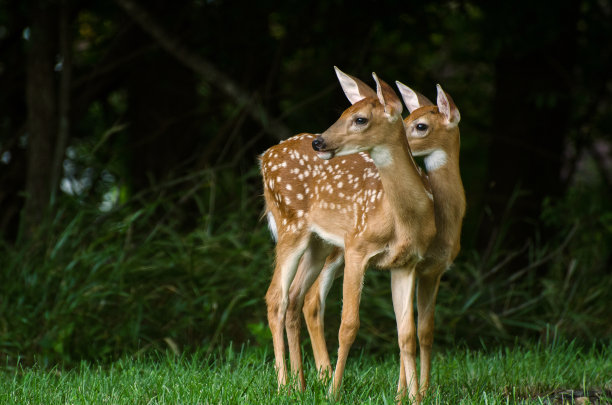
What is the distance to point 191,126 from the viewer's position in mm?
9734

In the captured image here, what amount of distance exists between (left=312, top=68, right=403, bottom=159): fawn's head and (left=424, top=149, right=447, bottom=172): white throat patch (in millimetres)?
422

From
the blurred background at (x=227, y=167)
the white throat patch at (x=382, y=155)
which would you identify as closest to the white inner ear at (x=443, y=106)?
the white throat patch at (x=382, y=155)

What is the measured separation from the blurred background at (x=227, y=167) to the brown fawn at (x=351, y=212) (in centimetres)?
96

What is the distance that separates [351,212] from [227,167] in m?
2.95

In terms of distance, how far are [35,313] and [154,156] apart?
3.70m

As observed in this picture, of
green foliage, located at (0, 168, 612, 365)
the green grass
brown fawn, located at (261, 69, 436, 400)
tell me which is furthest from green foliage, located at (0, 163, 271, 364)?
brown fawn, located at (261, 69, 436, 400)

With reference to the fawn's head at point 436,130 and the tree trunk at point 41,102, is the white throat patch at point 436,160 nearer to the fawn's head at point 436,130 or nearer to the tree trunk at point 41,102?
the fawn's head at point 436,130

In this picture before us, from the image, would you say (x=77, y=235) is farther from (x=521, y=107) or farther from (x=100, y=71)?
Answer: (x=521, y=107)

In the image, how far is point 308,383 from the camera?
15.0ft

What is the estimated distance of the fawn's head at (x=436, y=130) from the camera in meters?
4.61

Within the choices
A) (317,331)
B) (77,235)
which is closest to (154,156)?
(77,235)

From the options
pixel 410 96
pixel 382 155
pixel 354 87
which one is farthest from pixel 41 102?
pixel 382 155

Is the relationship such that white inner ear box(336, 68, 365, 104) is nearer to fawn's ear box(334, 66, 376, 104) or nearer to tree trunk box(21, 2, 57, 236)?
fawn's ear box(334, 66, 376, 104)

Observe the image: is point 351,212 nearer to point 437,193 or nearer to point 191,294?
point 437,193
